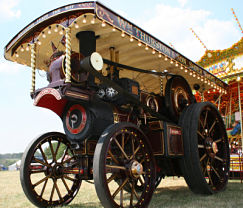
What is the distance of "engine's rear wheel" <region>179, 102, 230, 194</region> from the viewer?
3.67m

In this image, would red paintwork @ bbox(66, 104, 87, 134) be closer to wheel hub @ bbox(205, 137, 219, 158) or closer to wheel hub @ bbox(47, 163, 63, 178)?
wheel hub @ bbox(47, 163, 63, 178)

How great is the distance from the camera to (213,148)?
13.6 ft

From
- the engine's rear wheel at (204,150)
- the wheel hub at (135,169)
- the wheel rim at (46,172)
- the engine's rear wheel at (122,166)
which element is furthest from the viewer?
the engine's rear wheel at (204,150)

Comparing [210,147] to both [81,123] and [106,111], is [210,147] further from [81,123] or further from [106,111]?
[81,123]

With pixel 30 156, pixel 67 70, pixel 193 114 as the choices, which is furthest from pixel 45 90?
pixel 193 114

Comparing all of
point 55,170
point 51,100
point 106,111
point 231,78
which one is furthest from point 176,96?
point 231,78

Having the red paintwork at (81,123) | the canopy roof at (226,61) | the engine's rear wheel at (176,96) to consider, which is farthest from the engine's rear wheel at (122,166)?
the canopy roof at (226,61)

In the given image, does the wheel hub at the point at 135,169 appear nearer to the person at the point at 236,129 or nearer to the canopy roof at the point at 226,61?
the canopy roof at the point at 226,61

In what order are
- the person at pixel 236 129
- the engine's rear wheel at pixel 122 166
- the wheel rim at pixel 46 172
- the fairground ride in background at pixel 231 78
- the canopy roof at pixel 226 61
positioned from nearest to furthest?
the engine's rear wheel at pixel 122 166
the wheel rim at pixel 46 172
the fairground ride in background at pixel 231 78
the canopy roof at pixel 226 61
the person at pixel 236 129

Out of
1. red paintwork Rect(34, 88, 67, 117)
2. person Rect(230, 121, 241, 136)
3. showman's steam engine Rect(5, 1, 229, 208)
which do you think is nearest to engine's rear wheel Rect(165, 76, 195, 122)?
showman's steam engine Rect(5, 1, 229, 208)

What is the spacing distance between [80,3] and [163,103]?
6.99 ft

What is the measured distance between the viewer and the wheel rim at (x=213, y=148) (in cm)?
412

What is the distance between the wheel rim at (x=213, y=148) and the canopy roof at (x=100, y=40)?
804 mm

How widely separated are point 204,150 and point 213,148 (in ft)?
0.46
